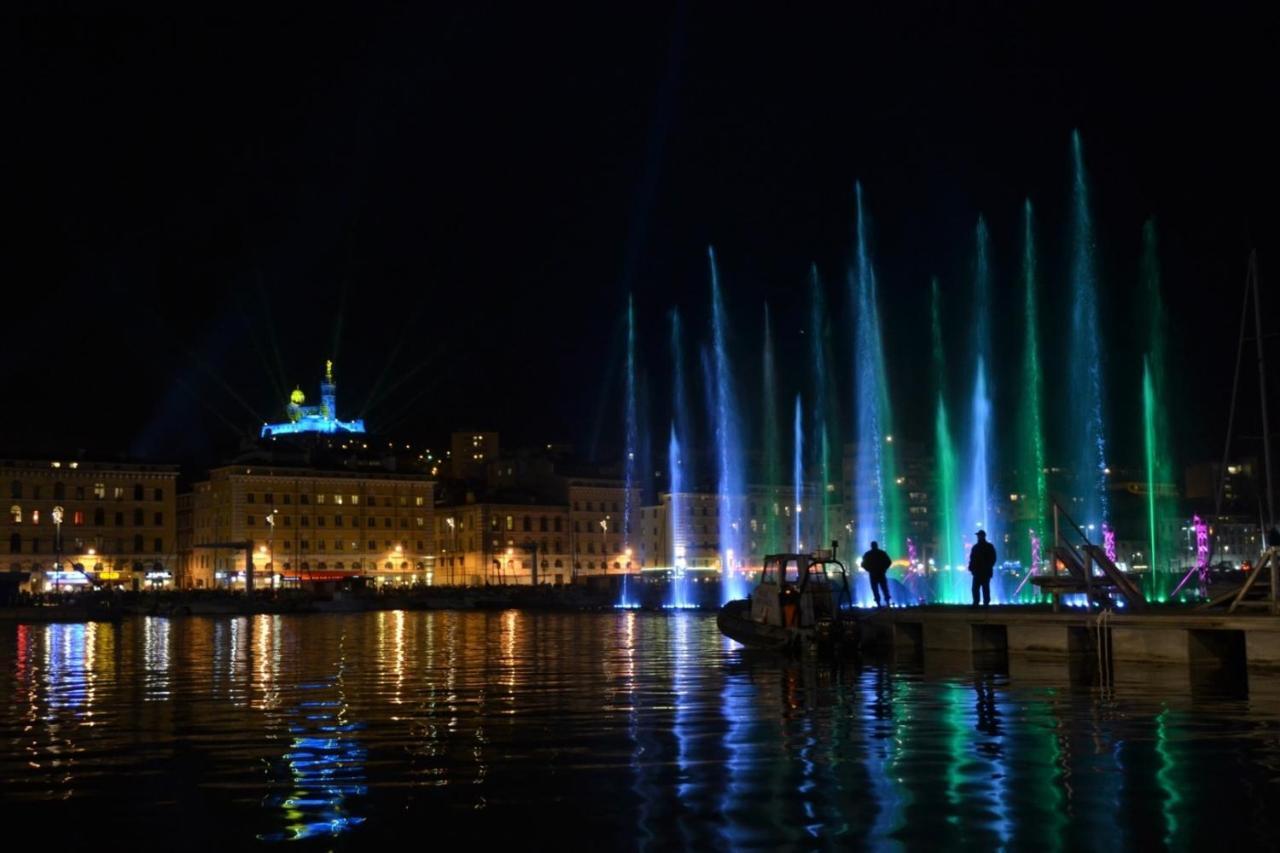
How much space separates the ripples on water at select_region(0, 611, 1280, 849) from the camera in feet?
40.5

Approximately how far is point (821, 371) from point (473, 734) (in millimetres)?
63260

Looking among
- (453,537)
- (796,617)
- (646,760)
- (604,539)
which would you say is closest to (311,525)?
(453,537)

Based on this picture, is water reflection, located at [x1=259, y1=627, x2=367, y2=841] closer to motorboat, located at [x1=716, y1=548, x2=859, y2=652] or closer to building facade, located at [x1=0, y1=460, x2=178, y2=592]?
motorboat, located at [x1=716, y1=548, x2=859, y2=652]

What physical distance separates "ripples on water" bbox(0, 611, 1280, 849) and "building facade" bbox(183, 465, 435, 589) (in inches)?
4769

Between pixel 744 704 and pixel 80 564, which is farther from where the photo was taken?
pixel 80 564

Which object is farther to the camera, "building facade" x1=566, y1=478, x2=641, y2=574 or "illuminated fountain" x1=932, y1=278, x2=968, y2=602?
"building facade" x1=566, y1=478, x2=641, y2=574

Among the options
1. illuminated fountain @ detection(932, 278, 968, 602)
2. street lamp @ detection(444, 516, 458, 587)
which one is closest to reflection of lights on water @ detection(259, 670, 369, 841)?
illuminated fountain @ detection(932, 278, 968, 602)

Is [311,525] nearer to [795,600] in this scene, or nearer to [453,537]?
[453,537]

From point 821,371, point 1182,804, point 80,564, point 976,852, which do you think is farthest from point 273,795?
Result: point 80,564

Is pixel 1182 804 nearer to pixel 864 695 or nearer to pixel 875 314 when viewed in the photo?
pixel 864 695

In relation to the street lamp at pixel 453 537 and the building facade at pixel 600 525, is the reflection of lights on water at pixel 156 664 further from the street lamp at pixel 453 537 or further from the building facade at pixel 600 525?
the building facade at pixel 600 525

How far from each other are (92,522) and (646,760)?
136 m

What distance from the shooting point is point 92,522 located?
142 m

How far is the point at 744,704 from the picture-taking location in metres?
22.6
